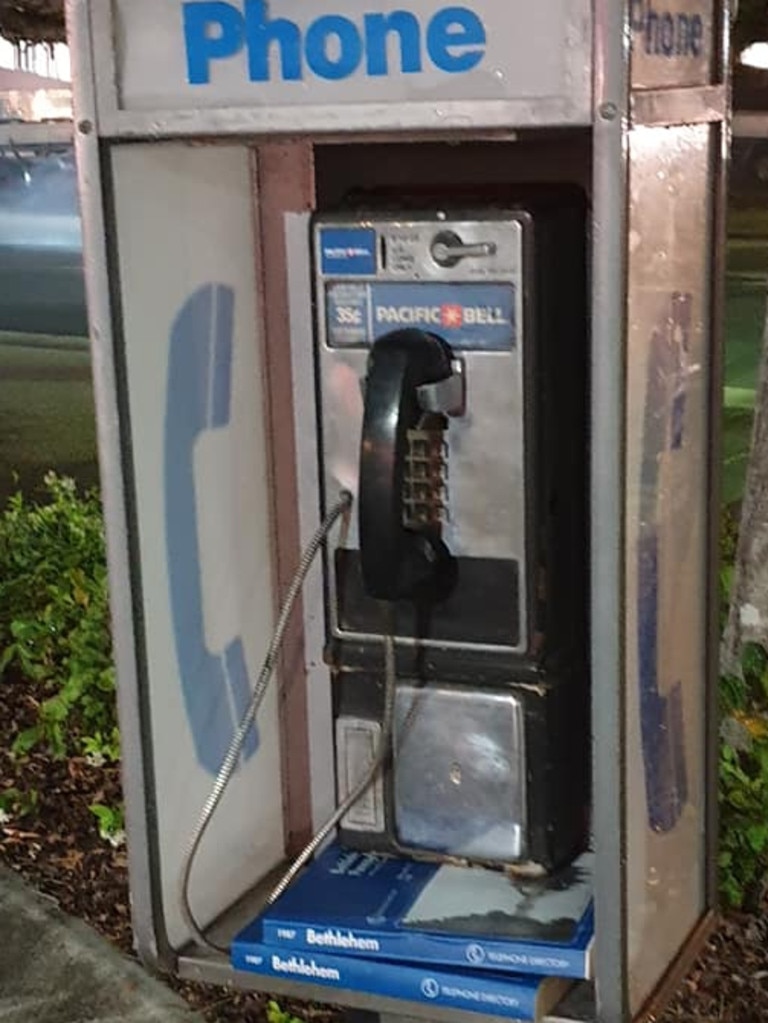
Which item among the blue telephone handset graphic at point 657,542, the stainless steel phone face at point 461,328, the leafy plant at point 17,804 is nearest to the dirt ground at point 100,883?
the leafy plant at point 17,804

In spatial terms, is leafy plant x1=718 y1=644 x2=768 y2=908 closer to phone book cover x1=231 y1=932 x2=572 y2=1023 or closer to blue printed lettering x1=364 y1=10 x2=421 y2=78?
phone book cover x1=231 y1=932 x2=572 y2=1023

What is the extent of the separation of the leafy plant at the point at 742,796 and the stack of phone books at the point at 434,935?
0.64 meters

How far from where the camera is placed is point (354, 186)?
220 cm

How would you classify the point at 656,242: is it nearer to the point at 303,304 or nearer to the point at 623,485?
the point at 623,485

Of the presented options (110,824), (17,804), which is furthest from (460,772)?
(17,804)

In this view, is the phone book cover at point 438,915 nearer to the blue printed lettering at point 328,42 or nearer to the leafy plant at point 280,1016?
the leafy plant at point 280,1016

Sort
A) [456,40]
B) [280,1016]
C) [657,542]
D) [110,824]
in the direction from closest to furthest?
[456,40] → [657,542] → [280,1016] → [110,824]

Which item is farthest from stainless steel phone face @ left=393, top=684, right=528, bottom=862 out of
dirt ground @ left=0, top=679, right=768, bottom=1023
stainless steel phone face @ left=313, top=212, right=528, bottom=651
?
dirt ground @ left=0, top=679, right=768, bottom=1023

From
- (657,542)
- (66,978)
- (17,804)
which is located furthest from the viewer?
(17,804)

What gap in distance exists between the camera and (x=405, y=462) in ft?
6.21

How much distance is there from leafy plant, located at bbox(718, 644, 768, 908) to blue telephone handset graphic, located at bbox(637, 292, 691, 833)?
0.73 metres

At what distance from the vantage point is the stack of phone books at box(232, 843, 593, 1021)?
1.94m

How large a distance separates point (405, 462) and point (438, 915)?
59 centimetres

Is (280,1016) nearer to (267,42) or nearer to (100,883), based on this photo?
(100,883)
